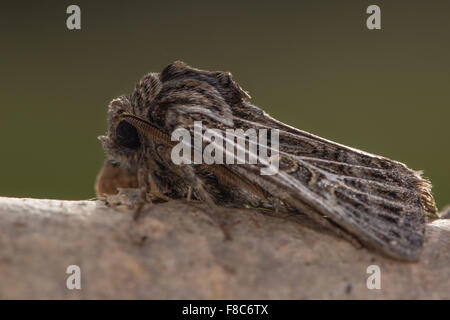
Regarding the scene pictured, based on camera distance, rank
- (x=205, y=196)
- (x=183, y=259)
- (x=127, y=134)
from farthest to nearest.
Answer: (x=127, y=134) < (x=205, y=196) < (x=183, y=259)

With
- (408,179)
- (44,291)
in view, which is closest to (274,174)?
(408,179)

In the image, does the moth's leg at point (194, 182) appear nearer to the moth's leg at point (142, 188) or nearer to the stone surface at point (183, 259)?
the stone surface at point (183, 259)

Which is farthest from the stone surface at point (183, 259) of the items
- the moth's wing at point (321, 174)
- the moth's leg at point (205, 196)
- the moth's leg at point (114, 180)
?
the moth's leg at point (114, 180)

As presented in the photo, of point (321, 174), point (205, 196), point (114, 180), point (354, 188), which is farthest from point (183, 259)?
point (114, 180)

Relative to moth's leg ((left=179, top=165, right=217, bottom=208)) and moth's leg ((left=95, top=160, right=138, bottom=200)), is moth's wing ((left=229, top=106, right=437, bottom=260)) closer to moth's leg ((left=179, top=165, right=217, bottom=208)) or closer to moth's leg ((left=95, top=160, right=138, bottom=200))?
moth's leg ((left=179, top=165, right=217, bottom=208))

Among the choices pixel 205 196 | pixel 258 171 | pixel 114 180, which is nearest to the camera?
pixel 258 171

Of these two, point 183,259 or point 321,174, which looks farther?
point 321,174

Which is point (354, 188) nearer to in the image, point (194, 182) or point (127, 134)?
point (194, 182)

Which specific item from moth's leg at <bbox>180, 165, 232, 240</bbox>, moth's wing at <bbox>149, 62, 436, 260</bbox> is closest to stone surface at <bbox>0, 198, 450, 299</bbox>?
moth's leg at <bbox>180, 165, 232, 240</bbox>
